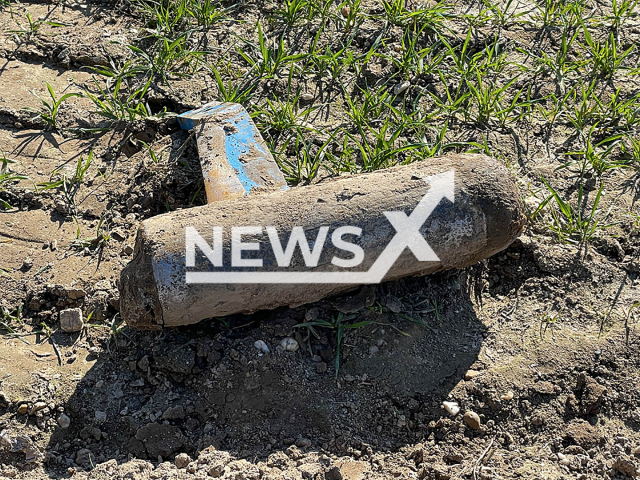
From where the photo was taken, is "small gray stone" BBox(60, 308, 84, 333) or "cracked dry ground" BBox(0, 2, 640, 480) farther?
"small gray stone" BBox(60, 308, 84, 333)

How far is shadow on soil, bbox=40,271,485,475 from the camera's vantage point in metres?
2.53

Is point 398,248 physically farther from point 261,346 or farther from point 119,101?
point 119,101

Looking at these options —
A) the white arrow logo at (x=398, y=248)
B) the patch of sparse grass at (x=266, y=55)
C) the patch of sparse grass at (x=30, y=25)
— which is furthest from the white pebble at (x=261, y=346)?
the patch of sparse grass at (x=30, y=25)

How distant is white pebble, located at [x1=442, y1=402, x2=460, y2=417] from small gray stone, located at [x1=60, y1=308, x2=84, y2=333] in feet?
4.87

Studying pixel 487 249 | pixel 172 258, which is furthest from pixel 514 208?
pixel 172 258

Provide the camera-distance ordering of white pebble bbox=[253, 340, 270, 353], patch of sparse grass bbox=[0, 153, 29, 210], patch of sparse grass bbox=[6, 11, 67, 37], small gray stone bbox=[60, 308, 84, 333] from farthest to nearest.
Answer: patch of sparse grass bbox=[6, 11, 67, 37] → patch of sparse grass bbox=[0, 153, 29, 210] → small gray stone bbox=[60, 308, 84, 333] → white pebble bbox=[253, 340, 270, 353]

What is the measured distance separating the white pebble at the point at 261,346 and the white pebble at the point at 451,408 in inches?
27.6

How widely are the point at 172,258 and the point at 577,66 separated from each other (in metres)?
2.59

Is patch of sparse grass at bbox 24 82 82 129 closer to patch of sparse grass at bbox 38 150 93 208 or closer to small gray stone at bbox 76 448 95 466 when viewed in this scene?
patch of sparse grass at bbox 38 150 93 208

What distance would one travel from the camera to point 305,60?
385cm

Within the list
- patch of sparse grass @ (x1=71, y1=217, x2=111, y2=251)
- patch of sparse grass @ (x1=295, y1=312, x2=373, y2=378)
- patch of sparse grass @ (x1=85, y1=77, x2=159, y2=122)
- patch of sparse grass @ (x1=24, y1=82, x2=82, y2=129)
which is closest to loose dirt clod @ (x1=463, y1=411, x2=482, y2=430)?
patch of sparse grass @ (x1=295, y1=312, x2=373, y2=378)

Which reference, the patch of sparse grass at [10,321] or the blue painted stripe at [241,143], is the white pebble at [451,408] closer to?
the blue painted stripe at [241,143]

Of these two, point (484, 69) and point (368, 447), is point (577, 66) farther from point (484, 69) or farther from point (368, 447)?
point (368, 447)

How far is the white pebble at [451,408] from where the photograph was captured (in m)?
2.58
